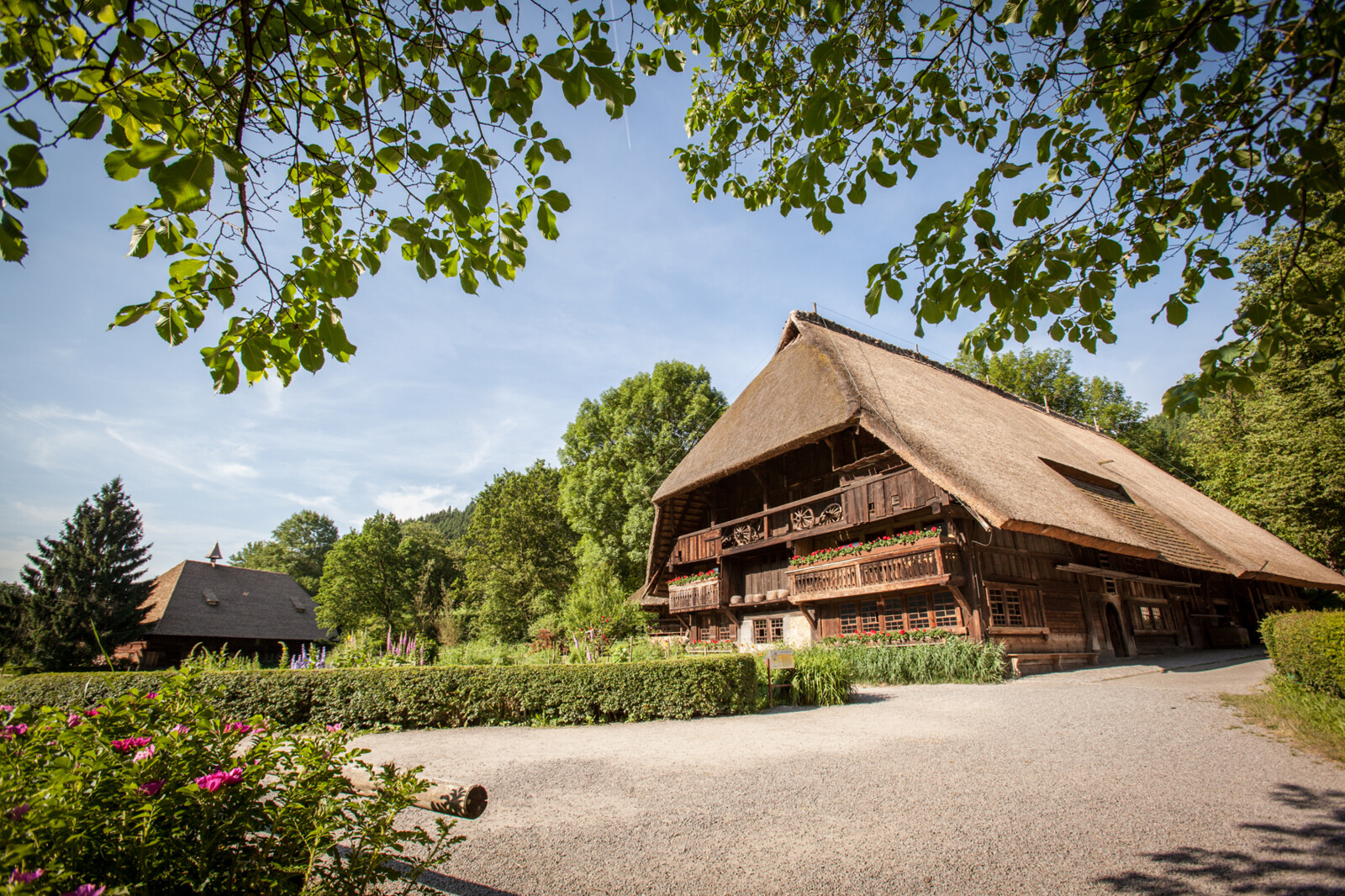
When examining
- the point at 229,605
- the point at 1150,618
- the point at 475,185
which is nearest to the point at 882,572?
the point at 1150,618

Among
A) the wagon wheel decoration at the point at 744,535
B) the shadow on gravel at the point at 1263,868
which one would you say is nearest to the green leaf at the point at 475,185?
the shadow on gravel at the point at 1263,868

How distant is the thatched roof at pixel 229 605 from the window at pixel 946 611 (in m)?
33.0

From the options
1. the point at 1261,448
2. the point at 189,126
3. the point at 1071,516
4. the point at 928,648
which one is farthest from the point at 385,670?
the point at 1261,448

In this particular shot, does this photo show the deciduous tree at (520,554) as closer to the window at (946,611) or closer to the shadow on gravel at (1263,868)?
the window at (946,611)

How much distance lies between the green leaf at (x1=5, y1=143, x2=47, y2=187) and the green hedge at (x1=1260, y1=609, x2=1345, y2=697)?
12723mm

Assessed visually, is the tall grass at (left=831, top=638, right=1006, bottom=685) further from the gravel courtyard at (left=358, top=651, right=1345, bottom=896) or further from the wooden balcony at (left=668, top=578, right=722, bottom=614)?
the wooden balcony at (left=668, top=578, right=722, bottom=614)

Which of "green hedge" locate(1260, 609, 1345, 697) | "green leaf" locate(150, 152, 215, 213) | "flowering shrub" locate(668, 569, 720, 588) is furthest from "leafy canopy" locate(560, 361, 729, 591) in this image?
"green leaf" locate(150, 152, 215, 213)

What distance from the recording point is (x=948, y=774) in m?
5.90

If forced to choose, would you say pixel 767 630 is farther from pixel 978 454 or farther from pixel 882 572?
pixel 978 454

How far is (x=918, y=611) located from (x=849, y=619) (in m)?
2.22

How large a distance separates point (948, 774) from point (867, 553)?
9.88 m

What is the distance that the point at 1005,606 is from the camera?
14.4 meters

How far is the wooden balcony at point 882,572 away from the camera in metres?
13.9

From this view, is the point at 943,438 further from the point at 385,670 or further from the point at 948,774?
the point at 385,670
